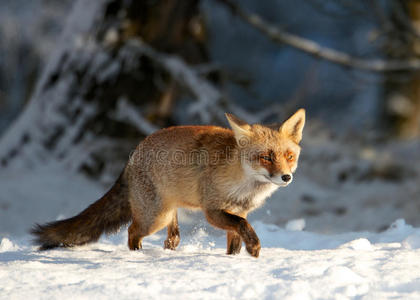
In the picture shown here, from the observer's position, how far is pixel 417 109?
10922 mm

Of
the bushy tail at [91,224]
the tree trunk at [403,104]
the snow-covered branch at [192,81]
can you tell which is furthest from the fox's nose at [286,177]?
the tree trunk at [403,104]

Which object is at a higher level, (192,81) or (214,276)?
(192,81)

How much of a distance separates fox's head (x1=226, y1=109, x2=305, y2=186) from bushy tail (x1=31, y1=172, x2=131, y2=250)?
4.16 feet

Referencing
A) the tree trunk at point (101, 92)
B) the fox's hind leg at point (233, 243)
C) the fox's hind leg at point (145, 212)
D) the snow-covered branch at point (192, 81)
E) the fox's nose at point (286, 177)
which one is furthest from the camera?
the tree trunk at point (101, 92)

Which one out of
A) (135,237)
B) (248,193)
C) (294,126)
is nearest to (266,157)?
(248,193)

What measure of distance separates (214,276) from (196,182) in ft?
4.09

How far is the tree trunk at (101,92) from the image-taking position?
8227mm

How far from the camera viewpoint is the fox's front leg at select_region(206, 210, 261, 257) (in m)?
3.27

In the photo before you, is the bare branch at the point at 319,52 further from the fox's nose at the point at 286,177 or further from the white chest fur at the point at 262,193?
the fox's nose at the point at 286,177

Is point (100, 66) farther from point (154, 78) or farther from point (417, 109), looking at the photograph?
point (417, 109)

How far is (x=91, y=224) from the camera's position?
4184 mm

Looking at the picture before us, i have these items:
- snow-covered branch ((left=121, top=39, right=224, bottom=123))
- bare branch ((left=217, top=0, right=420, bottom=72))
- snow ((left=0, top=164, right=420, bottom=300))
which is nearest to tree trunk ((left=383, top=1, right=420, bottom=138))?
bare branch ((left=217, top=0, right=420, bottom=72))

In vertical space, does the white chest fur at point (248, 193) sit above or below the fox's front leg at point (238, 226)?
above

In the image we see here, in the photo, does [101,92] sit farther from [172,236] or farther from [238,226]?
[238,226]
